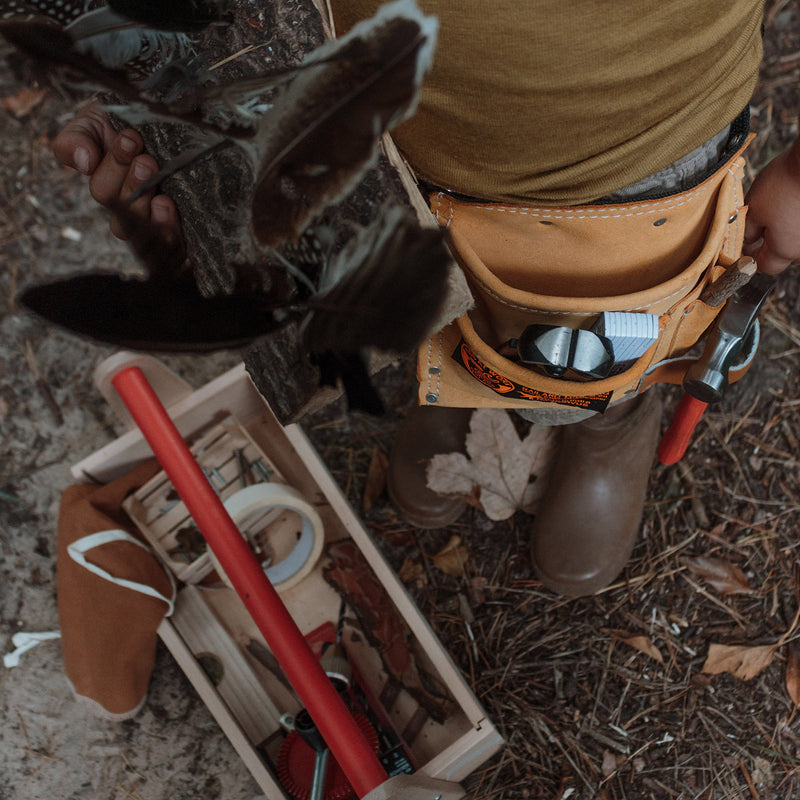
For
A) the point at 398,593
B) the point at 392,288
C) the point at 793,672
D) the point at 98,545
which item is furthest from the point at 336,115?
the point at 793,672

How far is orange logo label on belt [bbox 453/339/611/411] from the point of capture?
3.93ft

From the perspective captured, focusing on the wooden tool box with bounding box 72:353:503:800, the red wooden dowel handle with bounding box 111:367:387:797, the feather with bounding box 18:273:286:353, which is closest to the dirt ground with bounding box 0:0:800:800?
the wooden tool box with bounding box 72:353:503:800

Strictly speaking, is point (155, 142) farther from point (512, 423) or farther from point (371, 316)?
point (512, 423)

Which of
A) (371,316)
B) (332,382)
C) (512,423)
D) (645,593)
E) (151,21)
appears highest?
(151,21)

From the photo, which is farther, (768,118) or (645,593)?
(768,118)

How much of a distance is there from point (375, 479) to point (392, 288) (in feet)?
4.34

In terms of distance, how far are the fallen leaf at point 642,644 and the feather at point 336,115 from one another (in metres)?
1.50

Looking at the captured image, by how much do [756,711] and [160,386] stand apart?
5.52ft

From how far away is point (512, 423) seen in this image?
183 cm

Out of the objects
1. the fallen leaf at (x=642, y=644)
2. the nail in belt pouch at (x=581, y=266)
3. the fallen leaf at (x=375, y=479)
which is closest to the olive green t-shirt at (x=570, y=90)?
the nail in belt pouch at (x=581, y=266)

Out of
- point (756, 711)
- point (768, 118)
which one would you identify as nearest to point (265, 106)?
point (756, 711)

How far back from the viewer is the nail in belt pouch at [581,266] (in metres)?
1.11

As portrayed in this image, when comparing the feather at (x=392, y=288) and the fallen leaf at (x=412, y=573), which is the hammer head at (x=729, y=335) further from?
the fallen leaf at (x=412, y=573)

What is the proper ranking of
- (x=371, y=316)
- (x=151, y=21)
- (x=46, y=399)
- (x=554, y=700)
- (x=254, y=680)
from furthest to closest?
(x=46, y=399) → (x=554, y=700) → (x=254, y=680) → (x=151, y=21) → (x=371, y=316)
